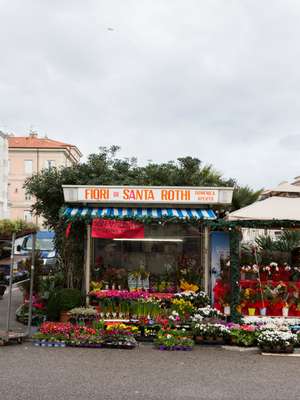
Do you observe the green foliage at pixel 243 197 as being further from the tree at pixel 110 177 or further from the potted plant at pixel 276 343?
the potted plant at pixel 276 343

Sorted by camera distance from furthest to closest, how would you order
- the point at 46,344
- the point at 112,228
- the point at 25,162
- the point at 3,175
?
the point at 25,162, the point at 3,175, the point at 112,228, the point at 46,344

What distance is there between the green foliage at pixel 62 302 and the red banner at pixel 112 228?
4.82 feet

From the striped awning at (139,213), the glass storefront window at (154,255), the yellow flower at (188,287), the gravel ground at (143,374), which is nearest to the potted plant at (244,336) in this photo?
the gravel ground at (143,374)

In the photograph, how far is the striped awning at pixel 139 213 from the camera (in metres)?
13.2

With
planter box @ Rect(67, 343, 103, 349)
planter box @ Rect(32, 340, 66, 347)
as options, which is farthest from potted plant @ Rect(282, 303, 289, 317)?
planter box @ Rect(32, 340, 66, 347)

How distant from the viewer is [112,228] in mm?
13516

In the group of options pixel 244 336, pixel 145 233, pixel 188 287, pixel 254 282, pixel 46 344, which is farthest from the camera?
pixel 145 233

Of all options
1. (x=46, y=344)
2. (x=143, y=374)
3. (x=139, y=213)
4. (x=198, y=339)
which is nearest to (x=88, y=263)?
(x=139, y=213)

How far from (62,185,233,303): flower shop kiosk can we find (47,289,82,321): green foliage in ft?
2.11

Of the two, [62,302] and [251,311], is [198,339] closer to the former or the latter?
[251,311]

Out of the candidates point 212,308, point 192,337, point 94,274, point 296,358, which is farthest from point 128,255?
point 296,358

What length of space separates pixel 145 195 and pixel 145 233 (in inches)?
47.3

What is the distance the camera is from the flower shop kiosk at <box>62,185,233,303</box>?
44.3ft

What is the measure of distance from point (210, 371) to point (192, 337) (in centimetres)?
260
